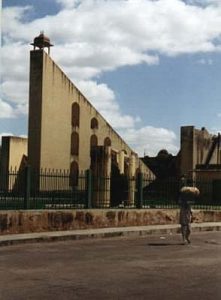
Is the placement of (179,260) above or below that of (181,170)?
below

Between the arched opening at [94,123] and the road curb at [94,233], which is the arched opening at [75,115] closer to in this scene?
the arched opening at [94,123]

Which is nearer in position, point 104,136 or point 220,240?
point 220,240

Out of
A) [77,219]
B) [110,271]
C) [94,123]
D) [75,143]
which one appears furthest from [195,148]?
[110,271]

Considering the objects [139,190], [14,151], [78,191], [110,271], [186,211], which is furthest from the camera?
[14,151]

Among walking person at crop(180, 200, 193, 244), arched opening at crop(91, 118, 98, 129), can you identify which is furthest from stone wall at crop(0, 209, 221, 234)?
arched opening at crop(91, 118, 98, 129)

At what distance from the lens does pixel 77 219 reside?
56.1ft

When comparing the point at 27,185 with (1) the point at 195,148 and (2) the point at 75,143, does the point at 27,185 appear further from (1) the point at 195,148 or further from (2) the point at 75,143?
(2) the point at 75,143

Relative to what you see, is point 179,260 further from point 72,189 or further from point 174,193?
point 174,193

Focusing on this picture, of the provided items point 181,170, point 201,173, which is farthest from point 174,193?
point 181,170

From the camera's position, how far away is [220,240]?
15.8 meters

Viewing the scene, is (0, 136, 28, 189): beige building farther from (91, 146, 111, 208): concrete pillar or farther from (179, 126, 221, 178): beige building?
(91, 146, 111, 208): concrete pillar

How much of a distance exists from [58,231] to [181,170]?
110 ft

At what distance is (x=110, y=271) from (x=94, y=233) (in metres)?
6.59

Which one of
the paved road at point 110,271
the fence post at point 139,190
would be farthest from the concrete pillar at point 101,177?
the paved road at point 110,271
